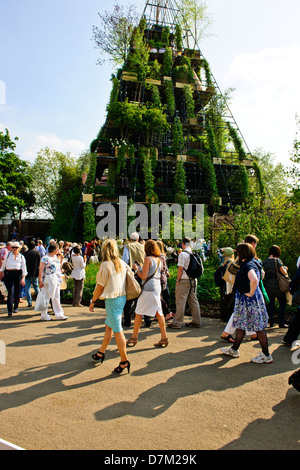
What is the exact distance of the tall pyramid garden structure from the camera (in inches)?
1062

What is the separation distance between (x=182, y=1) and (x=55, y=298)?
3892 centimetres

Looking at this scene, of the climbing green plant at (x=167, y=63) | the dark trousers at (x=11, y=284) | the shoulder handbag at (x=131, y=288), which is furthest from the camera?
the climbing green plant at (x=167, y=63)

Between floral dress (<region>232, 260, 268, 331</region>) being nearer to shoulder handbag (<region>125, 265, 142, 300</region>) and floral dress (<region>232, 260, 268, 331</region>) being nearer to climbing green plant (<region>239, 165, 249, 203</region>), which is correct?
shoulder handbag (<region>125, 265, 142, 300</region>)

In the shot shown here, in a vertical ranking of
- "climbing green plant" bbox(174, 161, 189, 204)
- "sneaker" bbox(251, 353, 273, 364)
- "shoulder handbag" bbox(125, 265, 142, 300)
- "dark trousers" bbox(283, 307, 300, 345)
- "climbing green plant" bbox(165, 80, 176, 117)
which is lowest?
"sneaker" bbox(251, 353, 273, 364)

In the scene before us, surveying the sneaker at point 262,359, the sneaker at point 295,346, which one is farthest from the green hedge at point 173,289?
the sneaker at point 262,359

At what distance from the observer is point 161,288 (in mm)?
7828

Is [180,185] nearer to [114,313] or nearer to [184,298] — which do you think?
[184,298]

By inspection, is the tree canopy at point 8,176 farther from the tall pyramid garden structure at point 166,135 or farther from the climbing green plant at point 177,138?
the climbing green plant at point 177,138

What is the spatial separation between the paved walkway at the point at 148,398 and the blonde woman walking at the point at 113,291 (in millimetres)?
453

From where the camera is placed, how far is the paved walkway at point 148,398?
318 centimetres

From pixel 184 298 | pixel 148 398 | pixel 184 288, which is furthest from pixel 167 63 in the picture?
pixel 148 398

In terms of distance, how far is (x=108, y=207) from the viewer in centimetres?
2584

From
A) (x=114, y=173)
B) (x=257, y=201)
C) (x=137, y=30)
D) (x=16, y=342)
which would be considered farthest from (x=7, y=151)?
(x=16, y=342)

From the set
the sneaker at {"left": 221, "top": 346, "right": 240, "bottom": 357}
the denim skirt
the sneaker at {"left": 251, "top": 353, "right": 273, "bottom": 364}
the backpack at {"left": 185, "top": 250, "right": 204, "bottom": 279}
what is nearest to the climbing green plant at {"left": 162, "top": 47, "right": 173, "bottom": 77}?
the backpack at {"left": 185, "top": 250, "right": 204, "bottom": 279}
